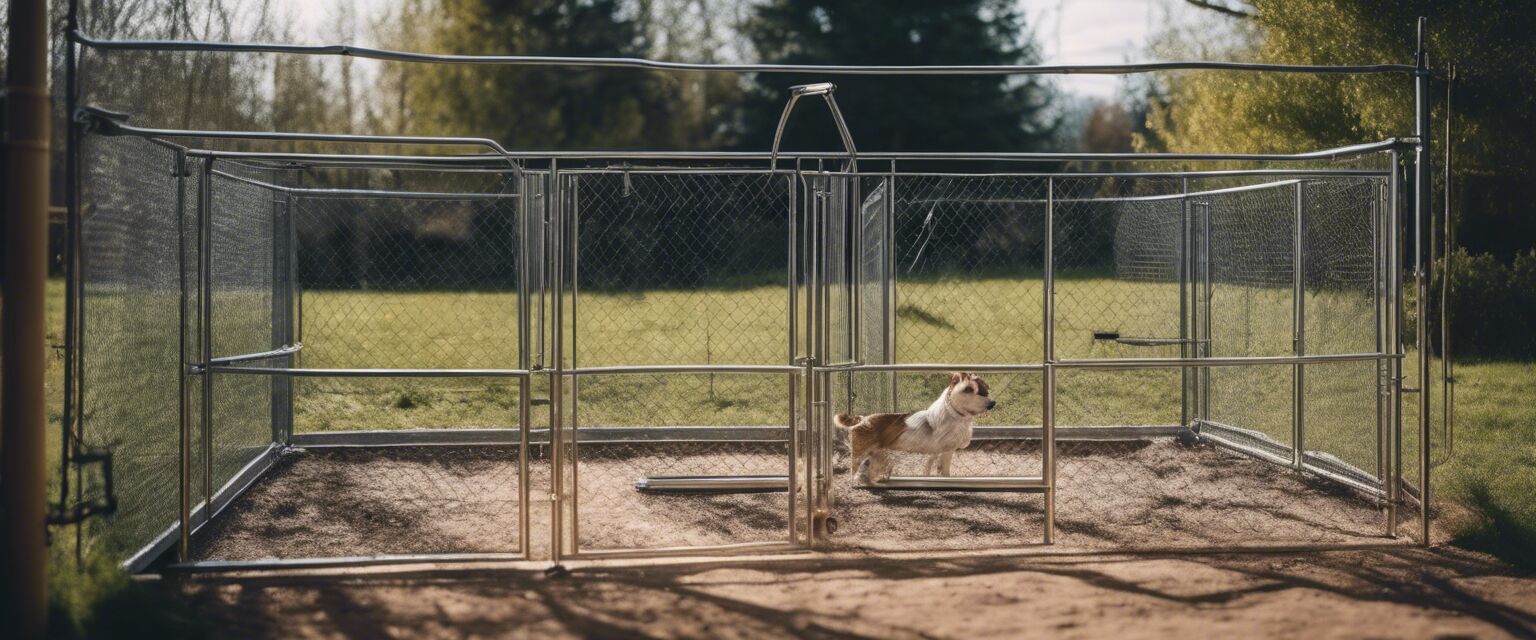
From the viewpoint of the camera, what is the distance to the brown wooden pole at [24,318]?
4.58 m

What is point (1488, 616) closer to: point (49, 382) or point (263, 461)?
point (263, 461)

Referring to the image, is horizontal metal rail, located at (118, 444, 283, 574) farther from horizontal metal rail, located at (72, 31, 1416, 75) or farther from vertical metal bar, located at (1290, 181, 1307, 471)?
vertical metal bar, located at (1290, 181, 1307, 471)

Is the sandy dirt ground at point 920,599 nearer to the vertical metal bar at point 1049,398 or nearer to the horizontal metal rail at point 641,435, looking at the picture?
the vertical metal bar at point 1049,398

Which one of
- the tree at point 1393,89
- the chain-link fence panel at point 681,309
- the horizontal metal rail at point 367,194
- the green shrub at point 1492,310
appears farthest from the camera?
the green shrub at point 1492,310

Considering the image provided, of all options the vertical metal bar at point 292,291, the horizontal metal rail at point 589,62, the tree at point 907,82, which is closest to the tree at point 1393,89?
the horizontal metal rail at point 589,62

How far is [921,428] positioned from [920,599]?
2392 millimetres

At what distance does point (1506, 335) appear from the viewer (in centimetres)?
1437

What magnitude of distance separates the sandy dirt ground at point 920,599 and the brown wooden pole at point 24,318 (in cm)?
75

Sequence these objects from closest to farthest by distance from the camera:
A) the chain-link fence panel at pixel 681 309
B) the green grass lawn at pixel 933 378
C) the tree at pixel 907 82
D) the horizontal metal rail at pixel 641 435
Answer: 1. the green grass lawn at pixel 933 378
2. the horizontal metal rail at pixel 641 435
3. the chain-link fence panel at pixel 681 309
4. the tree at pixel 907 82

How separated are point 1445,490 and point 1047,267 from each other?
11.0 ft

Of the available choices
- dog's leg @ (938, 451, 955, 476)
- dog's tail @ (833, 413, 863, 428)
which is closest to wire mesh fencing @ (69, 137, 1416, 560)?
dog's leg @ (938, 451, 955, 476)

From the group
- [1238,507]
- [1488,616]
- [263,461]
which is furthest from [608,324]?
[1488,616]

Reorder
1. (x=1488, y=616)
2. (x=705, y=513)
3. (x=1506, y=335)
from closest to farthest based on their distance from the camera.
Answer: (x=1488, y=616), (x=705, y=513), (x=1506, y=335)

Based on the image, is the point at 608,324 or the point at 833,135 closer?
the point at 608,324
